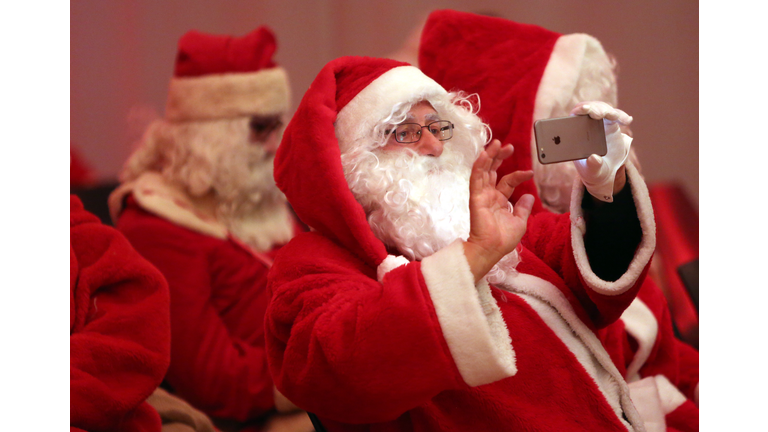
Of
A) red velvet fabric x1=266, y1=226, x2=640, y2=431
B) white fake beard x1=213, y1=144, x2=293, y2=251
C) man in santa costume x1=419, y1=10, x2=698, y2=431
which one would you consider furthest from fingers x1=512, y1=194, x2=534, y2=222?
white fake beard x1=213, y1=144, x2=293, y2=251

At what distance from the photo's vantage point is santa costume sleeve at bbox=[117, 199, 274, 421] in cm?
Answer: 210

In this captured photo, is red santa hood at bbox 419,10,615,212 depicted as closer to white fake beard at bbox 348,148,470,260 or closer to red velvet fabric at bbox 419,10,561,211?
red velvet fabric at bbox 419,10,561,211

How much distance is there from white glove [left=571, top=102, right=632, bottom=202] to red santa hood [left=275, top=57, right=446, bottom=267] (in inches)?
14.0

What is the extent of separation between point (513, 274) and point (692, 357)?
2.86ft

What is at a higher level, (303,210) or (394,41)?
(394,41)

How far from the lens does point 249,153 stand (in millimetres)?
2496

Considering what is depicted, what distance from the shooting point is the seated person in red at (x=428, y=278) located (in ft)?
3.71

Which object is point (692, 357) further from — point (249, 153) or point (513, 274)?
point (249, 153)

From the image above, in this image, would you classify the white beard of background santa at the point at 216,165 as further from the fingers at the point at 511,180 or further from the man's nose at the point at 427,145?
the fingers at the point at 511,180

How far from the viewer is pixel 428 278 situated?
1.14 m

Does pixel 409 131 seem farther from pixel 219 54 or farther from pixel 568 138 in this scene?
pixel 219 54

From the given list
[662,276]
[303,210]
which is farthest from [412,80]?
[662,276]

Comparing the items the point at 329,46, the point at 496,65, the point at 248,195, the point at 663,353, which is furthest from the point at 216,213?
the point at 663,353

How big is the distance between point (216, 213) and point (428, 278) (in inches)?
58.8
